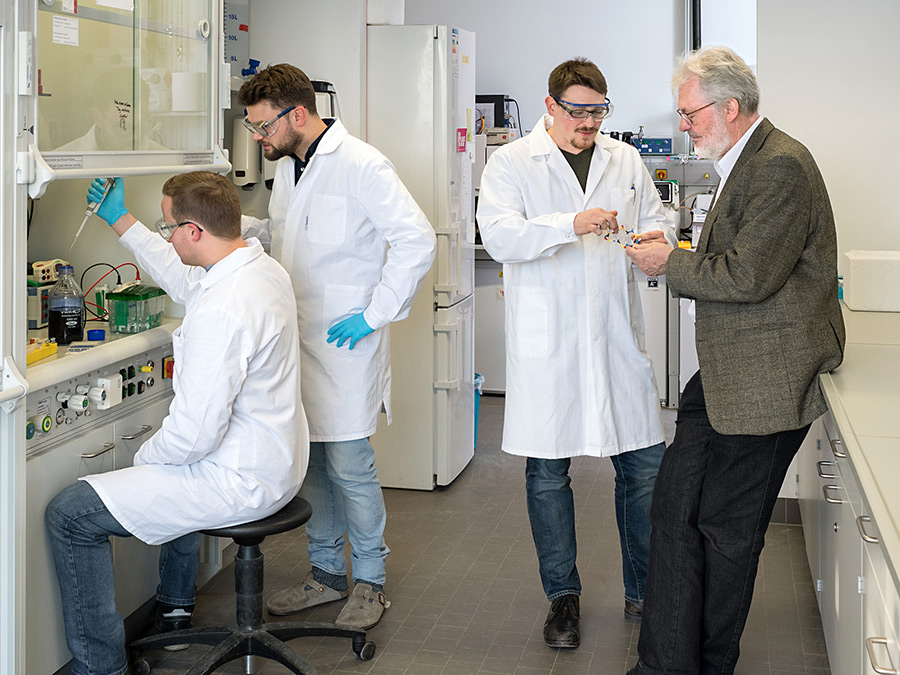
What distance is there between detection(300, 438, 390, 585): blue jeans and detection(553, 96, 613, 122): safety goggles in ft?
3.48

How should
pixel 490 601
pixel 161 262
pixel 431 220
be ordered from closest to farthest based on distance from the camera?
pixel 161 262 < pixel 490 601 < pixel 431 220

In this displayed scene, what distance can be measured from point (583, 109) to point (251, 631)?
1.56 metres

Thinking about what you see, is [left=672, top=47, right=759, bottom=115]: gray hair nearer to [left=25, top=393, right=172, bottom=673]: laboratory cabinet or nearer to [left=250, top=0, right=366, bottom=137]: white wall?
[left=25, top=393, right=172, bottom=673]: laboratory cabinet

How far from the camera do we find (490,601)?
2922 millimetres

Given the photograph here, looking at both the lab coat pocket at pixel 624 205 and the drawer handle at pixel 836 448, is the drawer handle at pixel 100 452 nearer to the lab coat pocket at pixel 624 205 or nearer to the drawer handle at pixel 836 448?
the lab coat pocket at pixel 624 205

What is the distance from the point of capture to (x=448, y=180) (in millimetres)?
3809

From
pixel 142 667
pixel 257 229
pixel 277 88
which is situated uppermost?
pixel 277 88

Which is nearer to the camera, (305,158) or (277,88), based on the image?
(277,88)

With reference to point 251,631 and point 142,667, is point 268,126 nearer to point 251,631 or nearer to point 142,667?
point 251,631

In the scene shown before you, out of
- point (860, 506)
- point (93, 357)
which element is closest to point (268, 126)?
point (93, 357)

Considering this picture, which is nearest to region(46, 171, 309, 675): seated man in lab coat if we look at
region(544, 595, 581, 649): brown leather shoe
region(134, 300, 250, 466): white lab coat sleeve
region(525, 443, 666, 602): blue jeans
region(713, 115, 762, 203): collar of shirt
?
region(134, 300, 250, 466): white lab coat sleeve

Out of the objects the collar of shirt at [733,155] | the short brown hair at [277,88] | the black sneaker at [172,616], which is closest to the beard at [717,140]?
the collar of shirt at [733,155]

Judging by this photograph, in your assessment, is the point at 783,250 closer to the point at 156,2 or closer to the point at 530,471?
the point at 530,471

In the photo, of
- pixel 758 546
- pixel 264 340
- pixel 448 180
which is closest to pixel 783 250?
pixel 758 546
